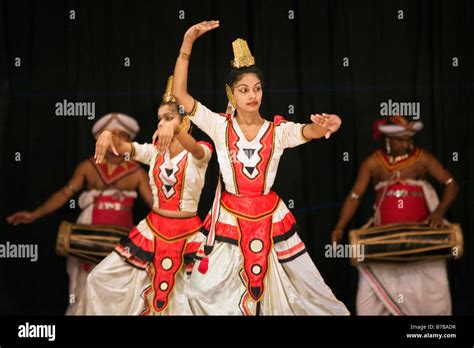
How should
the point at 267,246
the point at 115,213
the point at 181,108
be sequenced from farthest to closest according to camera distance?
1. the point at 115,213
2. the point at 181,108
3. the point at 267,246

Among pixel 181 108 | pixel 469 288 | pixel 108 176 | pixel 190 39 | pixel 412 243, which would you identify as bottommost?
pixel 469 288

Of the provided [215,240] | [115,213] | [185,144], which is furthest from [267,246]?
[115,213]

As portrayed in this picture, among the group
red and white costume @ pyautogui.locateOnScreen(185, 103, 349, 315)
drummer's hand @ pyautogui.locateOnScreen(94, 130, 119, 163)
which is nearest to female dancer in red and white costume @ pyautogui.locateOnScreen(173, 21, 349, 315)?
red and white costume @ pyautogui.locateOnScreen(185, 103, 349, 315)

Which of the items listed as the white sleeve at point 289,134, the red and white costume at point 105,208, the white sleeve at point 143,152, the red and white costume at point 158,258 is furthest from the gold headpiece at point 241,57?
the red and white costume at point 105,208

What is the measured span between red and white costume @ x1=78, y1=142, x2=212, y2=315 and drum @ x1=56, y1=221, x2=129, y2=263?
1.02 feet

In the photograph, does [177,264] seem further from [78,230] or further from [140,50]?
[140,50]

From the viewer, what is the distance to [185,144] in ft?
15.3

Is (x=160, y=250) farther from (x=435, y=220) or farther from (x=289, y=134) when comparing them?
(x=435, y=220)

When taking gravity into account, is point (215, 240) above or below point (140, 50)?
below

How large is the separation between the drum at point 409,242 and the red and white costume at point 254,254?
54 cm

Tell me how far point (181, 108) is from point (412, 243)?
1642 mm

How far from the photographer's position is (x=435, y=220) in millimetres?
5195

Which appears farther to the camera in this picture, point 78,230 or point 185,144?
point 78,230

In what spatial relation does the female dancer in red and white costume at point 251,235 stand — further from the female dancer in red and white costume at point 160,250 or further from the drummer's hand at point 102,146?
the drummer's hand at point 102,146
